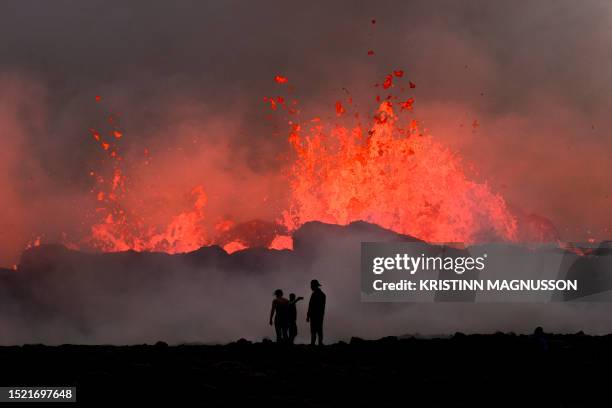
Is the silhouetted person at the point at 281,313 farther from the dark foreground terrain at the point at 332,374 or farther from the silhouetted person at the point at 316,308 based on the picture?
Answer: the dark foreground terrain at the point at 332,374

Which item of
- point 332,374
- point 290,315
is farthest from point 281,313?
point 332,374

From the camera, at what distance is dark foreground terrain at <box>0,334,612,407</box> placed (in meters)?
21.5

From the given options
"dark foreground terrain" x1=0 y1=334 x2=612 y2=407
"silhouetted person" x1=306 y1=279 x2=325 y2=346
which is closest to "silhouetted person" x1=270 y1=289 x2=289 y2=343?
"silhouetted person" x1=306 y1=279 x2=325 y2=346

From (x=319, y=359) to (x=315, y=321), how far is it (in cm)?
424

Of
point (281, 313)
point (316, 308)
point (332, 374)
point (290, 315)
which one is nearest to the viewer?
point (332, 374)

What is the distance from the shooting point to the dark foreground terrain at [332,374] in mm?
21516

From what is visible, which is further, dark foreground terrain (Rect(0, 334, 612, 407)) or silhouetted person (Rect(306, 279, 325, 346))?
silhouetted person (Rect(306, 279, 325, 346))

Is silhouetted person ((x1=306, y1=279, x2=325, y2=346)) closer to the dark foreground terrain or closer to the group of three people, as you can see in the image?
the group of three people

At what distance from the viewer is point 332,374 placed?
2486 cm

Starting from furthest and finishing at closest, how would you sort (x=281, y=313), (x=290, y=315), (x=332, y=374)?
1. (x=290, y=315)
2. (x=281, y=313)
3. (x=332, y=374)

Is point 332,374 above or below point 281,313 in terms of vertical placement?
below

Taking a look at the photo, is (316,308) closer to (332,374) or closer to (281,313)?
(281,313)

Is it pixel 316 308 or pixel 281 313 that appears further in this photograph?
Answer: pixel 281 313

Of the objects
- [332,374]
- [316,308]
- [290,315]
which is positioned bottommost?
[332,374]
